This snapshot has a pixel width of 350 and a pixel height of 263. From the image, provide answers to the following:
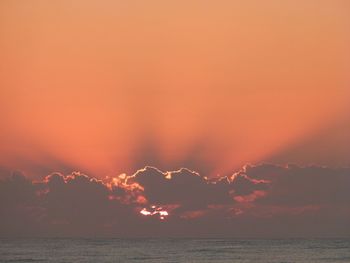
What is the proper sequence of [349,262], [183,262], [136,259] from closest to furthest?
[349,262] < [183,262] < [136,259]

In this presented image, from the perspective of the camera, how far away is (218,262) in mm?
110375

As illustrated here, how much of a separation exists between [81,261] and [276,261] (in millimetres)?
30150

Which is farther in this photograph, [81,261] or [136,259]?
[136,259]

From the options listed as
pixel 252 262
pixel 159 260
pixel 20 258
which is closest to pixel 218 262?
pixel 252 262

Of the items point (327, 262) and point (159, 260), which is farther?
point (159, 260)

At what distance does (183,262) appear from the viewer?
114m

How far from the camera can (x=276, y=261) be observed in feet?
376

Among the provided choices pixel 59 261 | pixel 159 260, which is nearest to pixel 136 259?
pixel 159 260

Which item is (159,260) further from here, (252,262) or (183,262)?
(252,262)

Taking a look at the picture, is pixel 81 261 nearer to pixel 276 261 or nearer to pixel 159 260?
pixel 159 260

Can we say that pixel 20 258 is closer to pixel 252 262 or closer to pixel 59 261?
pixel 59 261

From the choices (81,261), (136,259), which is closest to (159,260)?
(136,259)

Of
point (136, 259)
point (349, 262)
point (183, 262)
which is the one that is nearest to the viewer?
point (349, 262)

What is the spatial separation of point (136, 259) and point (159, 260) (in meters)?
4.32
